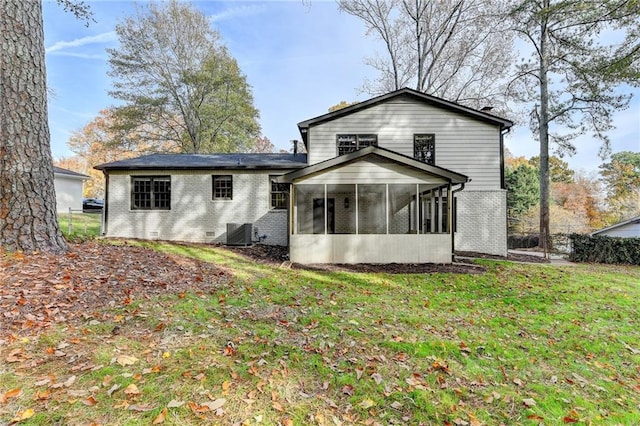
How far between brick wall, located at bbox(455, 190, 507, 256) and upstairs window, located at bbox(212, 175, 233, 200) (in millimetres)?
10189

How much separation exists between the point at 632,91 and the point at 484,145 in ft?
28.1

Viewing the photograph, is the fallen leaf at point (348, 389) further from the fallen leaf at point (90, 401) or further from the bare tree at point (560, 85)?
the bare tree at point (560, 85)

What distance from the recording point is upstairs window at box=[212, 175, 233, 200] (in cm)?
1397

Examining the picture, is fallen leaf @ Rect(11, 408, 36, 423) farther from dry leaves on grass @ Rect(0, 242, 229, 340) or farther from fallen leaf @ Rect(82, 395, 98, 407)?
dry leaves on grass @ Rect(0, 242, 229, 340)

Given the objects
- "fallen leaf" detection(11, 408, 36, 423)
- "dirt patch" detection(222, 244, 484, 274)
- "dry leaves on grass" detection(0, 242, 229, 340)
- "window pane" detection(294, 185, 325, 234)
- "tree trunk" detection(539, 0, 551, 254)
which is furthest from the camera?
"tree trunk" detection(539, 0, 551, 254)

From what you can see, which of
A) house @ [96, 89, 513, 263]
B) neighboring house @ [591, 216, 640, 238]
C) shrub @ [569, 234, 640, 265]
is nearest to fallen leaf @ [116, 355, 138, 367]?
house @ [96, 89, 513, 263]

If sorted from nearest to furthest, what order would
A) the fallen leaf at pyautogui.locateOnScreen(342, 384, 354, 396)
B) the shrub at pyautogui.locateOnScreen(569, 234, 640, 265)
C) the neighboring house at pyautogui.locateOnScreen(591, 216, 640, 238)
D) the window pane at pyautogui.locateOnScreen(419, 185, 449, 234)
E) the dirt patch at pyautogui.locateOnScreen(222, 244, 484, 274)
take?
the fallen leaf at pyautogui.locateOnScreen(342, 384, 354, 396), the dirt patch at pyautogui.locateOnScreen(222, 244, 484, 274), the shrub at pyautogui.locateOnScreen(569, 234, 640, 265), the window pane at pyautogui.locateOnScreen(419, 185, 449, 234), the neighboring house at pyautogui.locateOnScreen(591, 216, 640, 238)

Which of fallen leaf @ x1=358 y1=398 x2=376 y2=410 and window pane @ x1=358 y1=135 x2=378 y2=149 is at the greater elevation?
window pane @ x1=358 y1=135 x2=378 y2=149

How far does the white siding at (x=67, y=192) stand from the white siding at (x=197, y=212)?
11.1 metres

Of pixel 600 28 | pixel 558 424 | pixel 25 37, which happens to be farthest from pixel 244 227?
pixel 600 28

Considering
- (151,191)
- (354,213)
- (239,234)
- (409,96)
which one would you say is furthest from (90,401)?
(409,96)

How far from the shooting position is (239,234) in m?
13.2

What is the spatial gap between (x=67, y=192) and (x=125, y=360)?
24.9 metres

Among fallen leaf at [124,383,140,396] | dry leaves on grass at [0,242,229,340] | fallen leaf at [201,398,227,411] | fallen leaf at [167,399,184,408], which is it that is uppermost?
dry leaves on grass at [0,242,229,340]
